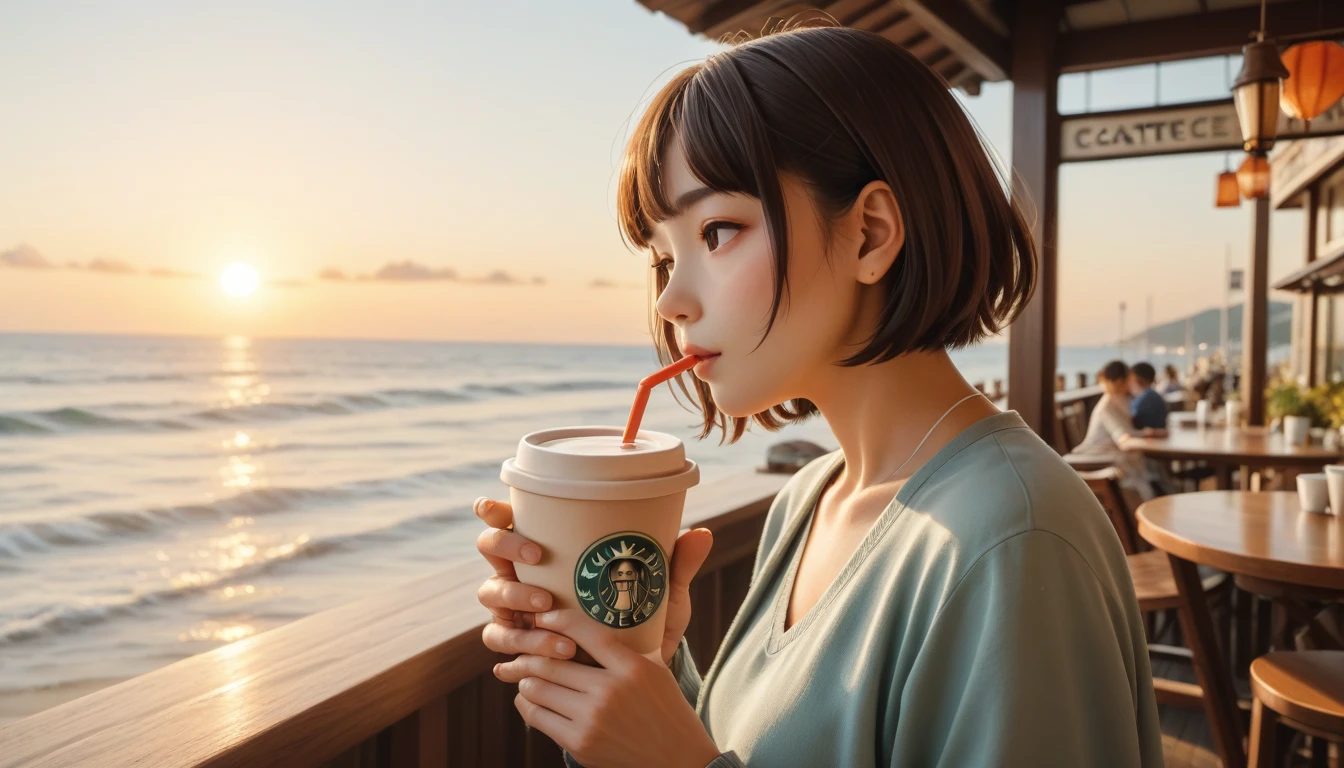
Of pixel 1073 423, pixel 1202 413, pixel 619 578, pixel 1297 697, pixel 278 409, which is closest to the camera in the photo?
pixel 619 578

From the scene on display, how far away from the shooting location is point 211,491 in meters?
8.52

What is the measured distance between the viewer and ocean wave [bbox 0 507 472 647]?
5.04m

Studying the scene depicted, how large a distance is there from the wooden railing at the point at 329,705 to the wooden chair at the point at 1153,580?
235 cm

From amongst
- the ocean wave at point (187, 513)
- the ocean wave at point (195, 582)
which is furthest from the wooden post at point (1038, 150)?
the ocean wave at point (187, 513)

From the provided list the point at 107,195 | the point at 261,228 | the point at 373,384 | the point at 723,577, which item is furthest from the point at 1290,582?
the point at 261,228

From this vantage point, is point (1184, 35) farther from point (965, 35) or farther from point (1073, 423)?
point (1073, 423)

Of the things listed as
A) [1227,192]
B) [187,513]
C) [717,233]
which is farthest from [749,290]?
[187,513]

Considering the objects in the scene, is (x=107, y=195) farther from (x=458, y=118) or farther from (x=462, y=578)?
(x=462, y=578)

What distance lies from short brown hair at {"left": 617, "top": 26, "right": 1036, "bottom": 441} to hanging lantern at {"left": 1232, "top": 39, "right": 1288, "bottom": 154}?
279 cm

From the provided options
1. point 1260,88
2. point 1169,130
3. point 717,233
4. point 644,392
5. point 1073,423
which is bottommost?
point 1073,423

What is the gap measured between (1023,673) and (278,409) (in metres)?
15.3

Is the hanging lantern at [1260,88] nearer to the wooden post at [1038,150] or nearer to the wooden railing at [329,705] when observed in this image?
the wooden post at [1038,150]

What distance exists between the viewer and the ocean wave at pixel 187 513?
6773mm

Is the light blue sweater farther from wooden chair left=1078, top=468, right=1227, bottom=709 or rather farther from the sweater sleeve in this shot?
wooden chair left=1078, top=468, right=1227, bottom=709
